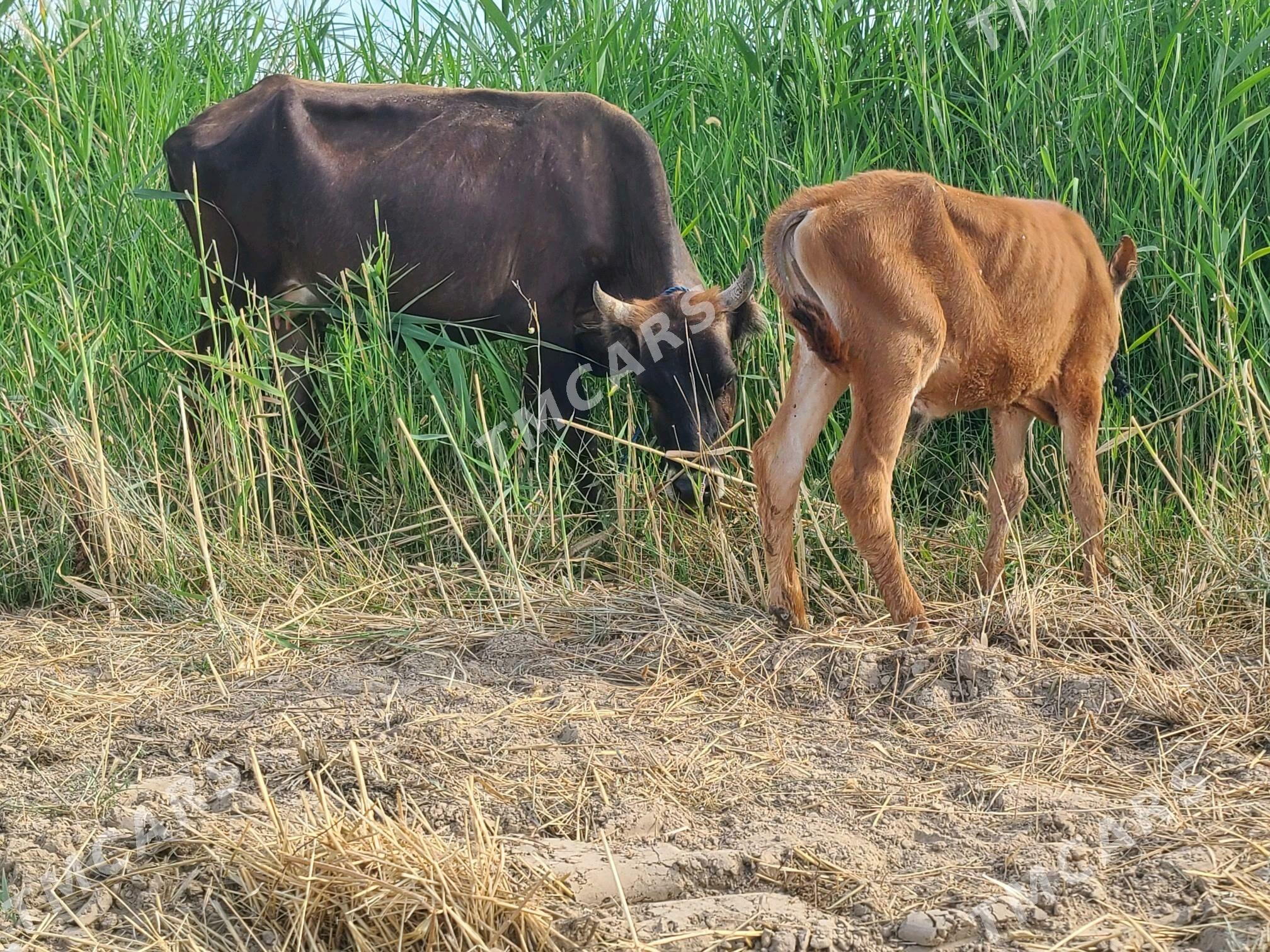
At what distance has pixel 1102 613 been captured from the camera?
3814 millimetres

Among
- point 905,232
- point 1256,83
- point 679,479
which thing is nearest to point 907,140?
point 1256,83

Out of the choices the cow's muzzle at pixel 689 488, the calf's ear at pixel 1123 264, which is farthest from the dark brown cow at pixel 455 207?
the calf's ear at pixel 1123 264

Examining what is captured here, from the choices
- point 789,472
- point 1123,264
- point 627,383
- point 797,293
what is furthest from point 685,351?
point 1123,264

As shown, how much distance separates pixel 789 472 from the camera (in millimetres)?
4047

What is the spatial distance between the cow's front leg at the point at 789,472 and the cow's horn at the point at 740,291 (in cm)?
120

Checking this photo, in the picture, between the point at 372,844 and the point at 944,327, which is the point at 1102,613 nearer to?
the point at 944,327

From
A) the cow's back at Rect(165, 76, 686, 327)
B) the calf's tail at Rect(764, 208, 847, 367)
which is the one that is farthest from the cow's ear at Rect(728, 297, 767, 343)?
the calf's tail at Rect(764, 208, 847, 367)

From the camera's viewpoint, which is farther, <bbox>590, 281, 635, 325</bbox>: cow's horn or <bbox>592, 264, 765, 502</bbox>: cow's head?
<bbox>590, 281, 635, 325</bbox>: cow's horn

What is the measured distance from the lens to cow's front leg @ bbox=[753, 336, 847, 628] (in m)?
4.05

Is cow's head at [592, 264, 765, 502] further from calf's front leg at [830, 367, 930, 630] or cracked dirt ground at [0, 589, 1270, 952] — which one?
calf's front leg at [830, 367, 930, 630]

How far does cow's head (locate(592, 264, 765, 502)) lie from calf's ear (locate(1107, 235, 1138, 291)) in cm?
145

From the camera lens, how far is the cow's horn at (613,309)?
219 inches

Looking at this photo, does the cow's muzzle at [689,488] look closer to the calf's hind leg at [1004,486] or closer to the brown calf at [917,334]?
the brown calf at [917,334]

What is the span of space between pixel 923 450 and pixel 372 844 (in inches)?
128
